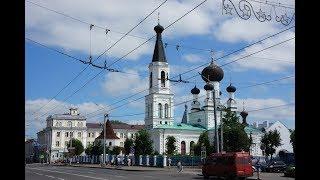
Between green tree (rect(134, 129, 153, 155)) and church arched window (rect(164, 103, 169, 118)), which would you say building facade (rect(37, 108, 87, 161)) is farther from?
green tree (rect(134, 129, 153, 155))

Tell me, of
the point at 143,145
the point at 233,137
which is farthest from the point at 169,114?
the point at 233,137

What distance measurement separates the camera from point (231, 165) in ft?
107

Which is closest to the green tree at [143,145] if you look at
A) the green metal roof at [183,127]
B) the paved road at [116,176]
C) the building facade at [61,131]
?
the green metal roof at [183,127]

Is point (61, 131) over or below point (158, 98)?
below

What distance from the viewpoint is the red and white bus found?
106 ft

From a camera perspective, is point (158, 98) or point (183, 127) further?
point (158, 98)

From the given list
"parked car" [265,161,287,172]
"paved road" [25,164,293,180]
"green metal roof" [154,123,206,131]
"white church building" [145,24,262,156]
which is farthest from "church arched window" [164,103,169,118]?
"paved road" [25,164,293,180]

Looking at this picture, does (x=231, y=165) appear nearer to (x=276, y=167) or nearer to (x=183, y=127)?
(x=276, y=167)

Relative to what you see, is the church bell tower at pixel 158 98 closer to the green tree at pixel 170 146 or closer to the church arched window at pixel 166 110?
the church arched window at pixel 166 110

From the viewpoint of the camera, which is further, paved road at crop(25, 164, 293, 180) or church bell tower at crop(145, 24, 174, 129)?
church bell tower at crop(145, 24, 174, 129)

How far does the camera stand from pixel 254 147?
101500 millimetres
